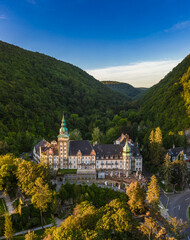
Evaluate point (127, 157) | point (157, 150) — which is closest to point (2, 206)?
point (127, 157)

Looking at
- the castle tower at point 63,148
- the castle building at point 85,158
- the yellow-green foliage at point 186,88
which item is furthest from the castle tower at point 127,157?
the yellow-green foliage at point 186,88

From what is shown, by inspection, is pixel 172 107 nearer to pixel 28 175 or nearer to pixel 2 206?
pixel 28 175

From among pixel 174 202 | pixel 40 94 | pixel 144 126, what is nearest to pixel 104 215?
pixel 174 202

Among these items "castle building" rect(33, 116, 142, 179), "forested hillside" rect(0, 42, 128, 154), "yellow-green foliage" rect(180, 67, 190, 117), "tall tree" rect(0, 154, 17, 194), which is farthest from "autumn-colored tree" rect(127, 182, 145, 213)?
"yellow-green foliage" rect(180, 67, 190, 117)

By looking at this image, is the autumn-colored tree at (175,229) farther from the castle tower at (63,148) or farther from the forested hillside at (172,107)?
the forested hillside at (172,107)

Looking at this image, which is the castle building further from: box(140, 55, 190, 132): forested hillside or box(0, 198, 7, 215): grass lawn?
box(140, 55, 190, 132): forested hillside

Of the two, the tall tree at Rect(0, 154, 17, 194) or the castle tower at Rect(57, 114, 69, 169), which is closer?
the tall tree at Rect(0, 154, 17, 194)
